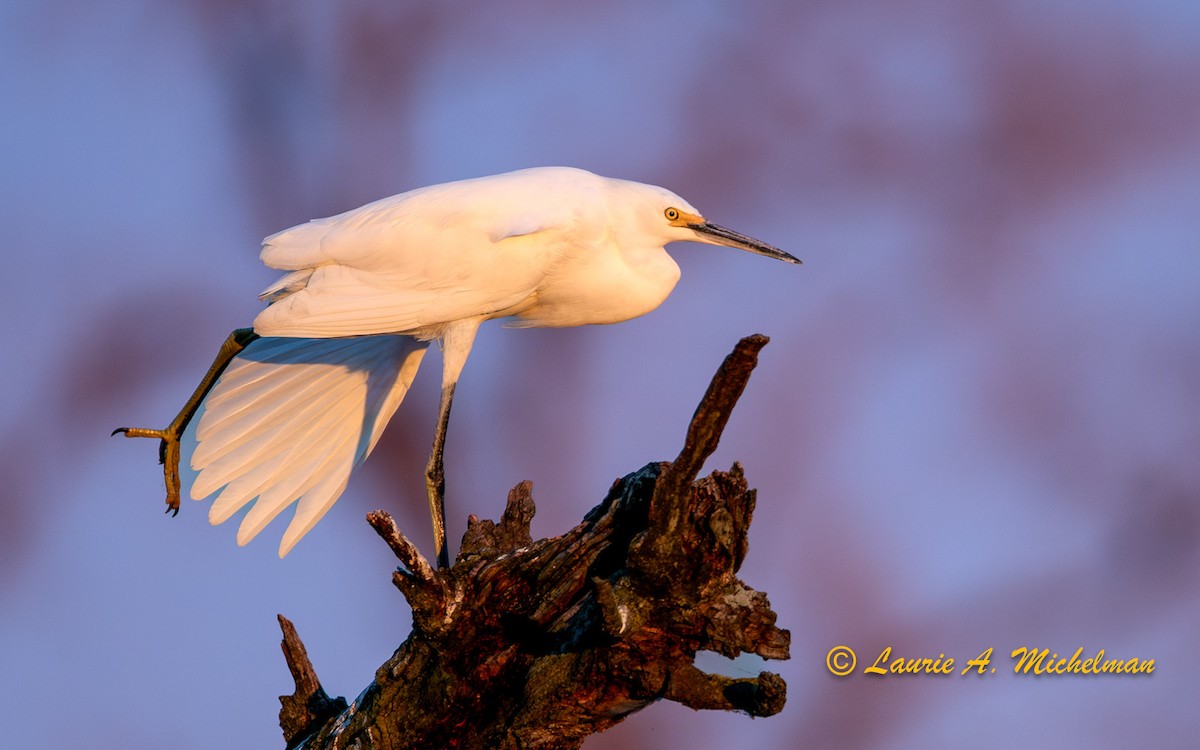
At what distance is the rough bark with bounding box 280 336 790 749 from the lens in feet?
12.4

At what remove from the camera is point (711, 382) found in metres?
3.49

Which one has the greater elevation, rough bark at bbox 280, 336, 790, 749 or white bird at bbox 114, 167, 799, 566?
white bird at bbox 114, 167, 799, 566

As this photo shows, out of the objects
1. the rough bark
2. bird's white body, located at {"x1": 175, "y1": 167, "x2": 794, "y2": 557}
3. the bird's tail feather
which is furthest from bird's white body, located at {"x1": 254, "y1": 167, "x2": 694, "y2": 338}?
the rough bark

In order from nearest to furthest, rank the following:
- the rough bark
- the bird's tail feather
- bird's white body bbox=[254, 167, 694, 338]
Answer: the rough bark → bird's white body bbox=[254, 167, 694, 338] → the bird's tail feather

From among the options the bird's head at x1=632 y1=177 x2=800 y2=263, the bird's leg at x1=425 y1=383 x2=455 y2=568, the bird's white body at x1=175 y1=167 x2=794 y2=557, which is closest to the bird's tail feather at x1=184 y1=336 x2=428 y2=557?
the bird's white body at x1=175 y1=167 x2=794 y2=557

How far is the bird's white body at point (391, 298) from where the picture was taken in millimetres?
5430

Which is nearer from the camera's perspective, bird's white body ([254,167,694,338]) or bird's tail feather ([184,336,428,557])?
bird's white body ([254,167,694,338])

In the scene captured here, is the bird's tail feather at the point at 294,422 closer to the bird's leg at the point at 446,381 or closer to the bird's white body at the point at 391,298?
the bird's white body at the point at 391,298

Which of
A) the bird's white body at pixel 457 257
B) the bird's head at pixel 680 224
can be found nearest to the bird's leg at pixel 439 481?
the bird's white body at pixel 457 257

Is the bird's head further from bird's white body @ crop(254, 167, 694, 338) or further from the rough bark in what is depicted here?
the rough bark

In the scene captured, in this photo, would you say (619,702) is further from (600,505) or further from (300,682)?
(300,682)

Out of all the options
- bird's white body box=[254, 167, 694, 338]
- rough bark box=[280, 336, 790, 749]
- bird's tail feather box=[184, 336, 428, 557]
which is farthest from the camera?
bird's tail feather box=[184, 336, 428, 557]

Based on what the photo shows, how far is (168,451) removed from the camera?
579 centimetres

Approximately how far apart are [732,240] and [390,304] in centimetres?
160
